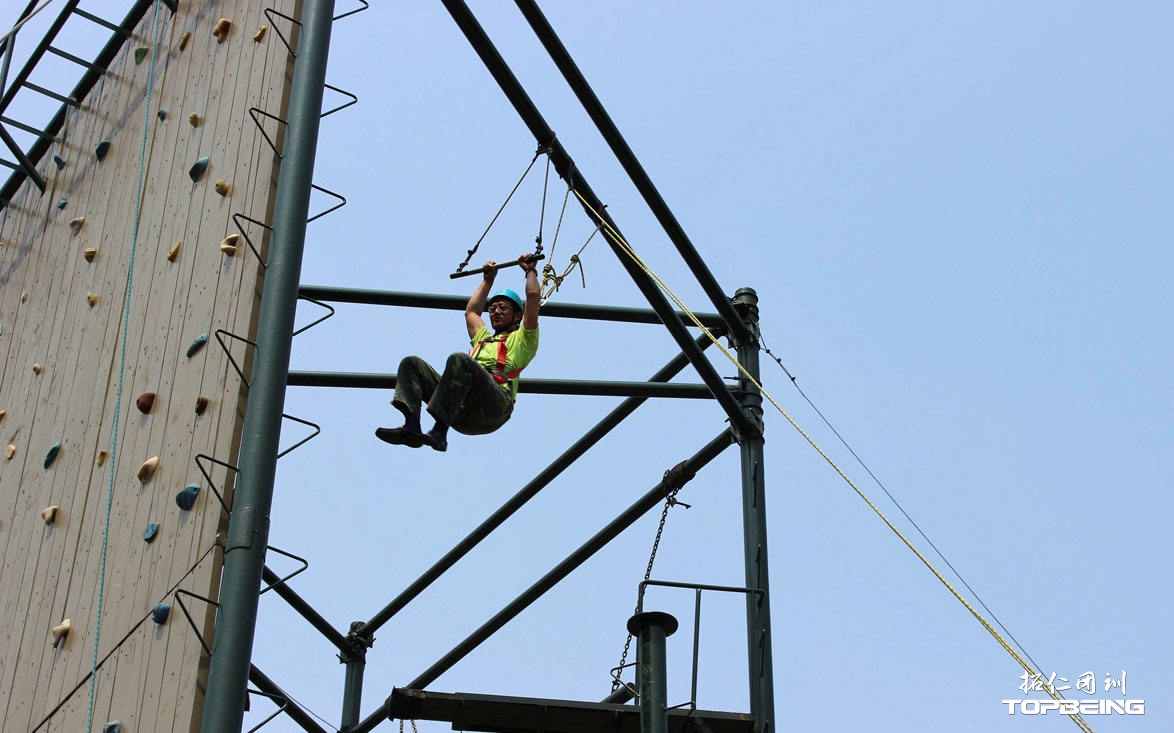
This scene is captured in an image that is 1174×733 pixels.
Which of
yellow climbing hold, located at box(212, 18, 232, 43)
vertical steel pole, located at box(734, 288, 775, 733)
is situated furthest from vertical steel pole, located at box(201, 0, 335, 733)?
vertical steel pole, located at box(734, 288, 775, 733)

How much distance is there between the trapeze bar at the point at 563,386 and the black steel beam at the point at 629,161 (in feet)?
2.14

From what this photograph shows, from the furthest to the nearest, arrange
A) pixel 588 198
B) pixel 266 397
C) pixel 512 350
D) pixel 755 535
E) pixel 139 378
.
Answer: pixel 755 535, pixel 588 198, pixel 512 350, pixel 139 378, pixel 266 397

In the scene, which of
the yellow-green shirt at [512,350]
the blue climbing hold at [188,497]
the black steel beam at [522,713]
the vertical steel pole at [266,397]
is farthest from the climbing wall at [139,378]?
the black steel beam at [522,713]

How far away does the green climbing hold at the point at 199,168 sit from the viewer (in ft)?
27.7

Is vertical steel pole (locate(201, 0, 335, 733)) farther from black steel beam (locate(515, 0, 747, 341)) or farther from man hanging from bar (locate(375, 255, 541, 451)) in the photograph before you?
black steel beam (locate(515, 0, 747, 341))

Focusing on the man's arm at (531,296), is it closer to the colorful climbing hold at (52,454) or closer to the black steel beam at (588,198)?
the black steel beam at (588,198)

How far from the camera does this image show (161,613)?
689 centimetres

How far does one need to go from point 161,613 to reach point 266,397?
3.41ft

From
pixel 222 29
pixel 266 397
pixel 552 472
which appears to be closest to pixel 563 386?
pixel 552 472

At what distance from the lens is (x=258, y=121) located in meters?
7.82

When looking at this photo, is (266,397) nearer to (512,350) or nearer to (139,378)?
(139,378)

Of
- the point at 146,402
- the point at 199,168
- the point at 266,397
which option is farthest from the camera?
the point at 199,168

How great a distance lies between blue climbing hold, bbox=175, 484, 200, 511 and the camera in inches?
278

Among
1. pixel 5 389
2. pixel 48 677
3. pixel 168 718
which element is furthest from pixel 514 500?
pixel 168 718
